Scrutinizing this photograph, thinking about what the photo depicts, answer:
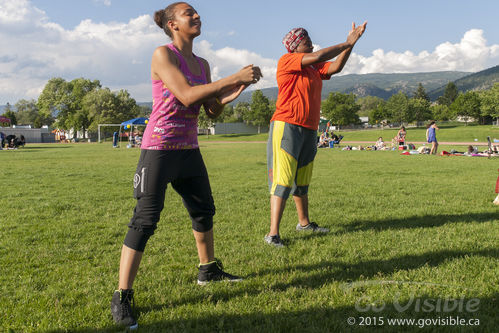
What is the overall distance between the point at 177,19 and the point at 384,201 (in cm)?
521

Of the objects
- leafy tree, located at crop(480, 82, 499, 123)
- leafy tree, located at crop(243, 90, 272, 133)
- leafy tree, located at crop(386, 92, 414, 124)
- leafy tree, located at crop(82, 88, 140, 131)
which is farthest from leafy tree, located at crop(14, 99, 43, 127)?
leafy tree, located at crop(480, 82, 499, 123)

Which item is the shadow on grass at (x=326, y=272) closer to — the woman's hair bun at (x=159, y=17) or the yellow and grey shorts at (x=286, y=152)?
the yellow and grey shorts at (x=286, y=152)

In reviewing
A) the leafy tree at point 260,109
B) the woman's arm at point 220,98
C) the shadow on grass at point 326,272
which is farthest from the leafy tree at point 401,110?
the woman's arm at point 220,98

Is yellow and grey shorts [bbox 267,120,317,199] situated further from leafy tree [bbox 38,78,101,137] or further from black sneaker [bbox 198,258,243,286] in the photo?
leafy tree [bbox 38,78,101,137]

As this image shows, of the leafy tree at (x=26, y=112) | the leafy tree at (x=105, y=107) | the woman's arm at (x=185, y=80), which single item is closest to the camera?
the woman's arm at (x=185, y=80)

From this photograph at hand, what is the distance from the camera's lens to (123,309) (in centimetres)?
248

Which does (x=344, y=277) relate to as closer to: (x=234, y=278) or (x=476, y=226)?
(x=234, y=278)

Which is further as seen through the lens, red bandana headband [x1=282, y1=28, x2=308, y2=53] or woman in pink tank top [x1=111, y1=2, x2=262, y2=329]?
red bandana headband [x1=282, y1=28, x2=308, y2=53]

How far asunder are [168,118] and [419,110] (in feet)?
349

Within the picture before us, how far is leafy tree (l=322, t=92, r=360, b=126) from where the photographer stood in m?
83.8

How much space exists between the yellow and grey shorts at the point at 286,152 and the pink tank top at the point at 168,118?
171cm

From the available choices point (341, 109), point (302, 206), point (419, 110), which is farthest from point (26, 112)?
point (302, 206)

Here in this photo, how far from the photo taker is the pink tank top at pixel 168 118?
2588 millimetres

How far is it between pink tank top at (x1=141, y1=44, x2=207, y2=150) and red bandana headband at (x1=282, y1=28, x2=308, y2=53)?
1.82 metres
